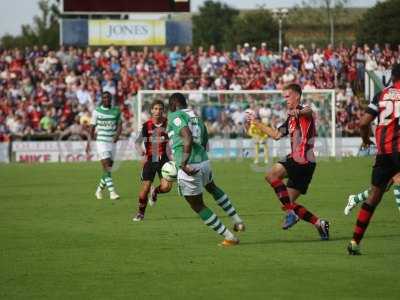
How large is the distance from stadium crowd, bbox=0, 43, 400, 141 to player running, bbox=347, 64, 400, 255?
27177mm

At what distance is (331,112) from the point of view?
39781 millimetres

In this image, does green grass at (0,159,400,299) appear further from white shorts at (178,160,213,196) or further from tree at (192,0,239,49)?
tree at (192,0,239,49)

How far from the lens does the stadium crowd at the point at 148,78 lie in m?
40.3

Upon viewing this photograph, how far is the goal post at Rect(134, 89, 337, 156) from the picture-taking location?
131ft

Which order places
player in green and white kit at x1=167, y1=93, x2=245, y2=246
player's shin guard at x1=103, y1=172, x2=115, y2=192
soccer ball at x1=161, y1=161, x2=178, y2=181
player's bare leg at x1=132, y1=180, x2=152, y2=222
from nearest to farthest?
1. player in green and white kit at x1=167, y1=93, x2=245, y2=246
2. soccer ball at x1=161, y1=161, x2=178, y2=181
3. player's bare leg at x1=132, y1=180, x2=152, y2=222
4. player's shin guard at x1=103, y1=172, x2=115, y2=192

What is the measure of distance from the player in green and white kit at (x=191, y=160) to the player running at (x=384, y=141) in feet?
6.74

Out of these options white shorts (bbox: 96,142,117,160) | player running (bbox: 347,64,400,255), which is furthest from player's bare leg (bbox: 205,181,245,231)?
white shorts (bbox: 96,142,117,160)

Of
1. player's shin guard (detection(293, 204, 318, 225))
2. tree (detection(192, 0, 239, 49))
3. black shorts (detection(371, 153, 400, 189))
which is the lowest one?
player's shin guard (detection(293, 204, 318, 225))

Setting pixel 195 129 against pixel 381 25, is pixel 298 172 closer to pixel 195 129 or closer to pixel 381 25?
pixel 195 129

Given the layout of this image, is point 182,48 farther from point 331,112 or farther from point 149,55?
point 331,112

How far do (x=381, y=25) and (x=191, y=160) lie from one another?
1699 inches

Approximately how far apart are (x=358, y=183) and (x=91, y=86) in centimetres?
1953

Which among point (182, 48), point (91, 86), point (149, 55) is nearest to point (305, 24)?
point (182, 48)

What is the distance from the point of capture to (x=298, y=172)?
13.7 m
